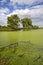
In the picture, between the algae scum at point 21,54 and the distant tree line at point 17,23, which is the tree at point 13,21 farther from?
the algae scum at point 21,54

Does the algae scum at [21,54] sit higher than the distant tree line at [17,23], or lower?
lower

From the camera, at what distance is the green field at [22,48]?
205 centimetres

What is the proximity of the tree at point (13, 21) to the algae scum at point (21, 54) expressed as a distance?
34 cm

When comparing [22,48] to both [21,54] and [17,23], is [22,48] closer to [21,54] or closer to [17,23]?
[21,54]

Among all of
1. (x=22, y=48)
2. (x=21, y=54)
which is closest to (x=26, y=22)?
(x=22, y=48)

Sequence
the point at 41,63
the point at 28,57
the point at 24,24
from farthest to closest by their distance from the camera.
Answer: the point at 24,24, the point at 28,57, the point at 41,63

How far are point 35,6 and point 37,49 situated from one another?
0.79m

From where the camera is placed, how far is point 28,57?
2080mm

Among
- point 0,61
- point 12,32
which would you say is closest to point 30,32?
point 12,32

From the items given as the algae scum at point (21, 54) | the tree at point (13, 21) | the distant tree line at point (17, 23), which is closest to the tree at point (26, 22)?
the distant tree line at point (17, 23)

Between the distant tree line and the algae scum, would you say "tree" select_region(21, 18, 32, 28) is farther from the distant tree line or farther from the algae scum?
the algae scum

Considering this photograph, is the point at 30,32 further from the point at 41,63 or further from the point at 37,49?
the point at 41,63

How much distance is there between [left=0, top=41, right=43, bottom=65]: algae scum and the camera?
2.02 metres

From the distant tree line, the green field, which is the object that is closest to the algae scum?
the green field
